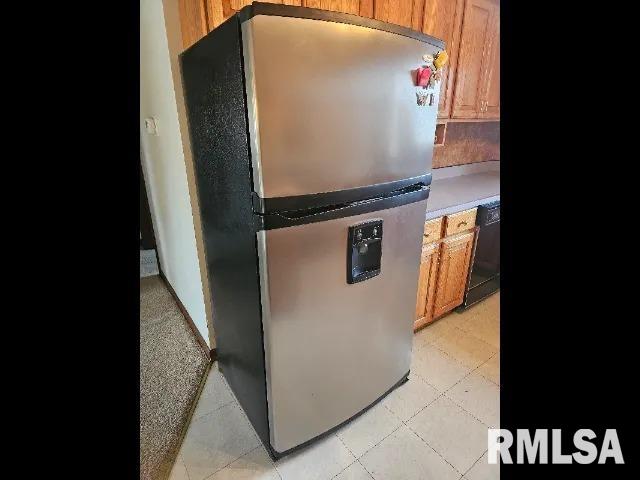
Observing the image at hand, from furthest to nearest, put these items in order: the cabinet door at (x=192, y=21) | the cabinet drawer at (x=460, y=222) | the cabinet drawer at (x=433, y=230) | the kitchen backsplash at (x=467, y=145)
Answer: the kitchen backsplash at (x=467, y=145) → the cabinet drawer at (x=460, y=222) → the cabinet drawer at (x=433, y=230) → the cabinet door at (x=192, y=21)

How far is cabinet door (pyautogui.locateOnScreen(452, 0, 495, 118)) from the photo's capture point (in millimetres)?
1987

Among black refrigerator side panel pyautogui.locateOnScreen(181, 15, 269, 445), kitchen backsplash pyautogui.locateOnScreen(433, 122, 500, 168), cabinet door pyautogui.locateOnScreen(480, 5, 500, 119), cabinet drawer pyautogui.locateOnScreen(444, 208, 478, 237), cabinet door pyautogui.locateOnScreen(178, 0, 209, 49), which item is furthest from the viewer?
kitchen backsplash pyautogui.locateOnScreen(433, 122, 500, 168)

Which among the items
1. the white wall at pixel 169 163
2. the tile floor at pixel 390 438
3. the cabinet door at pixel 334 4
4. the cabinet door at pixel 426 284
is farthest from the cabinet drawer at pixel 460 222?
the white wall at pixel 169 163

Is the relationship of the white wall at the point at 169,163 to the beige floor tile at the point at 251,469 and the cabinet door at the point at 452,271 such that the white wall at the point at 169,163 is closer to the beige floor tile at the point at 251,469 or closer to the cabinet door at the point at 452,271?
the beige floor tile at the point at 251,469

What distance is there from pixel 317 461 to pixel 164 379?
3.11ft

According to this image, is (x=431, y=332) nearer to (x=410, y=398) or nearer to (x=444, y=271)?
(x=444, y=271)

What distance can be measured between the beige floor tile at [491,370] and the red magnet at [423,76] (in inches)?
60.2

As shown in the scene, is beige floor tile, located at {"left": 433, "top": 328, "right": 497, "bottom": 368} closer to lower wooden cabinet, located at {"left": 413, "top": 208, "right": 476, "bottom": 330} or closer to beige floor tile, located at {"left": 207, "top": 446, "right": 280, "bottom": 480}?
lower wooden cabinet, located at {"left": 413, "top": 208, "right": 476, "bottom": 330}

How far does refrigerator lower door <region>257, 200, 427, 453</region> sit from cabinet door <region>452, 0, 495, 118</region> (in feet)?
4.07

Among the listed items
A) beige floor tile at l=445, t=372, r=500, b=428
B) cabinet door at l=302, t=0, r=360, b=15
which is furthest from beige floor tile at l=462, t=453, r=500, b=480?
cabinet door at l=302, t=0, r=360, b=15

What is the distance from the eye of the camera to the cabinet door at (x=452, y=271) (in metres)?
1.92

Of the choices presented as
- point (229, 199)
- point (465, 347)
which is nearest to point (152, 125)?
point (229, 199)
